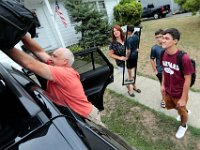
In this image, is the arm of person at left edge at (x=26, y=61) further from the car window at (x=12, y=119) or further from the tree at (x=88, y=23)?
the tree at (x=88, y=23)

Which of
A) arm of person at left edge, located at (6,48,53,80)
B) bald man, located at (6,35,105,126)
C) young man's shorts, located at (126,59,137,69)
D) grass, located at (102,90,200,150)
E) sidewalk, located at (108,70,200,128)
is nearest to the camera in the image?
arm of person at left edge, located at (6,48,53,80)

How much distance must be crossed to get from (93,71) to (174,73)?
1.17 meters

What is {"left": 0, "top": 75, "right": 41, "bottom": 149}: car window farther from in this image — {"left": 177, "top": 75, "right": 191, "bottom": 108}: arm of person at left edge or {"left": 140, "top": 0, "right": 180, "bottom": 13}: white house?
{"left": 140, "top": 0, "right": 180, "bottom": 13}: white house

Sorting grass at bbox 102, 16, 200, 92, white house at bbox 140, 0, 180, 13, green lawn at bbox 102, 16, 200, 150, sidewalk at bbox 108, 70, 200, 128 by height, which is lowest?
white house at bbox 140, 0, 180, 13

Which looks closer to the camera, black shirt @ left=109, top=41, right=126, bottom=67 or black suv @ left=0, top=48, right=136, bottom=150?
black suv @ left=0, top=48, right=136, bottom=150

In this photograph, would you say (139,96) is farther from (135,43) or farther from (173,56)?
(173,56)

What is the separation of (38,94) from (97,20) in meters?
10.1

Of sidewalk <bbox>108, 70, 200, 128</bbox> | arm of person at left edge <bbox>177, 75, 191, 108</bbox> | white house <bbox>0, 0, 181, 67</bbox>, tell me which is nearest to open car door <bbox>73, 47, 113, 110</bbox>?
arm of person at left edge <bbox>177, 75, 191, 108</bbox>

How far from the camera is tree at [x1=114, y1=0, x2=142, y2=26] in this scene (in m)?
14.7

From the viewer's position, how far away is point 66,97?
7.53 feet

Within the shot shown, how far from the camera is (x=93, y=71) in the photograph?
3.29 metres

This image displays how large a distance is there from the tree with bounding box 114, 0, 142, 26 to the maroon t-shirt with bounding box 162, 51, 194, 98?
11410 millimetres

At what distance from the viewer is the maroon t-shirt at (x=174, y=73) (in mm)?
3107

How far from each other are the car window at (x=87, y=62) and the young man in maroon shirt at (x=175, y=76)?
95cm
